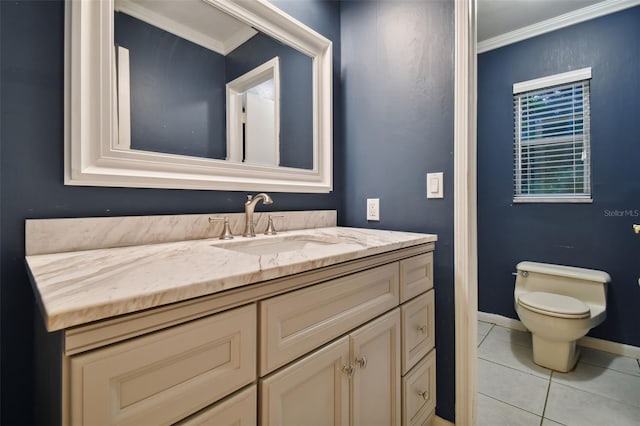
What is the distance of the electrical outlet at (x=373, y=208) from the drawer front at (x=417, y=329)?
474mm

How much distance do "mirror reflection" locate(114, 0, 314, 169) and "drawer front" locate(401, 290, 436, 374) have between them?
0.87 metres

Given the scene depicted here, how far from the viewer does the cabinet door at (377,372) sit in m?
0.85

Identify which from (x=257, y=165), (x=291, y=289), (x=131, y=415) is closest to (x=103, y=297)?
(x=131, y=415)

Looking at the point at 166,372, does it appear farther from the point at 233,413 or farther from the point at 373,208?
the point at 373,208

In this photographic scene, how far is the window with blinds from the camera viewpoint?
2.11 metres

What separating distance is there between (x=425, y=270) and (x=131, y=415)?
3.48ft

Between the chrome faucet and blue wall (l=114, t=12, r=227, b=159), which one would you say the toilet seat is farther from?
blue wall (l=114, t=12, r=227, b=159)

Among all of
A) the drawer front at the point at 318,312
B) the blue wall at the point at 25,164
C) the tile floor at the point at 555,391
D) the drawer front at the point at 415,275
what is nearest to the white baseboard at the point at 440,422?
the tile floor at the point at 555,391

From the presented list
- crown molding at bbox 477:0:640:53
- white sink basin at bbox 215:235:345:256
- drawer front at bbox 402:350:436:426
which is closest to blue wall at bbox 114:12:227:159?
white sink basin at bbox 215:235:345:256

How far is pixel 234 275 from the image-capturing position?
557 millimetres

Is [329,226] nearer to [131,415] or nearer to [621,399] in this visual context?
[131,415]

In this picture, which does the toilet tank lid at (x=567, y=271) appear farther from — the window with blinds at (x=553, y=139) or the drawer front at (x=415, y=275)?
the drawer front at (x=415, y=275)

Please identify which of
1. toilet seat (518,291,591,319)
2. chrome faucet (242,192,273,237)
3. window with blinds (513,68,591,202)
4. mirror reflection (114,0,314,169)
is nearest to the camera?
mirror reflection (114,0,314,169)

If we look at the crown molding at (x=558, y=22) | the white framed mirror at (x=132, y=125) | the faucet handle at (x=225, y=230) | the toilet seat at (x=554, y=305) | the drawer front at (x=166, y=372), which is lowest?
the toilet seat at (x=554, y=305)
